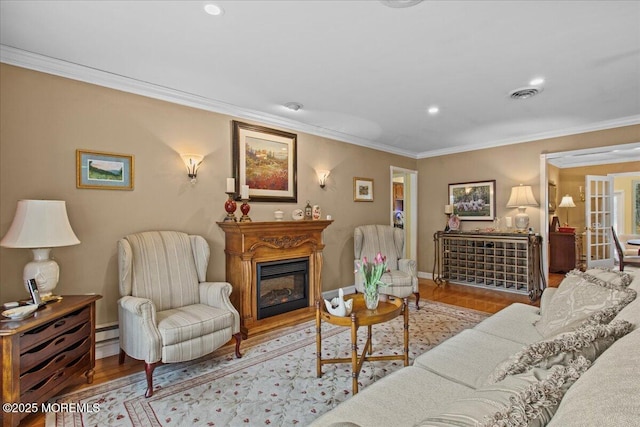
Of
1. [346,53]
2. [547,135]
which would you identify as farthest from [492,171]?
[346,53]

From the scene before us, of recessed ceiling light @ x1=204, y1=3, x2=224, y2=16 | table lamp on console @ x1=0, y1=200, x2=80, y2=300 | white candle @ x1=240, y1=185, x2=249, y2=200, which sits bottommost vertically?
table lamp on console @ x1=0, y1=200, x2=80, y2=300

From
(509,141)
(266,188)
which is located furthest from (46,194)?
(509,141)

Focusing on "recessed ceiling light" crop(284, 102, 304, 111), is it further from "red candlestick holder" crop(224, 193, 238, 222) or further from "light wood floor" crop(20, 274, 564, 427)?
"light wood floor" crop(20, 274, 564, 427)

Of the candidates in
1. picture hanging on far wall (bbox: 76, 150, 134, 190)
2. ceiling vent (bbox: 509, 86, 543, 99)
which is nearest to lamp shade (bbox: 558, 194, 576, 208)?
ceiling vent (bbox: 509, 86, 543, 99)

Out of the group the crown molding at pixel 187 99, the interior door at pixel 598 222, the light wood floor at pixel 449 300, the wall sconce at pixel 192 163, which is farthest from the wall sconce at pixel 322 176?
the interior door at pixel 598 222

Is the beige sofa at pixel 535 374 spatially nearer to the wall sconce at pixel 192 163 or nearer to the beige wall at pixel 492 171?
the wall sconce at pixel 192 163

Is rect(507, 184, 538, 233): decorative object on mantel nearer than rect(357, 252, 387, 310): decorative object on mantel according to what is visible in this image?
No

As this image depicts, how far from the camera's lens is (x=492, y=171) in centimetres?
548

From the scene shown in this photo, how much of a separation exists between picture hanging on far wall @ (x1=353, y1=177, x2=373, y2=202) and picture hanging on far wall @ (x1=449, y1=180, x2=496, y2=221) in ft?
5.59

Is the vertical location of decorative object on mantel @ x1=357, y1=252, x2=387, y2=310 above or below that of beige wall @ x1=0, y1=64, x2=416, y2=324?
below

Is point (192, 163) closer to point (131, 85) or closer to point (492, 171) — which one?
point (131, 85)

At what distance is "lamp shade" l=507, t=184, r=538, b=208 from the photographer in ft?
15.9

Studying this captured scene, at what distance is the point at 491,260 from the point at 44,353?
5595mm

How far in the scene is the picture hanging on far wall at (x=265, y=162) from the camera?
3.78 m
